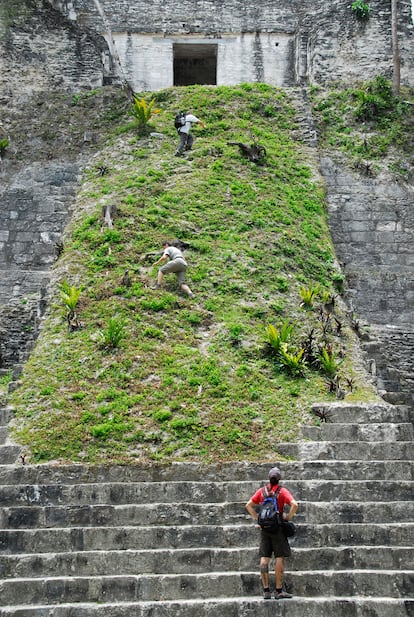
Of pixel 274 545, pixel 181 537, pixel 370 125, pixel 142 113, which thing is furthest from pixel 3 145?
pixel 274 545

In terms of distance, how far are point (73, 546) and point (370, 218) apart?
8.27 metres

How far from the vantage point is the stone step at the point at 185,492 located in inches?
251

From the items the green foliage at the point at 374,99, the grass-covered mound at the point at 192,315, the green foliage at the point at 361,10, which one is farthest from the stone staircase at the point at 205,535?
the green foliage at the point at 361,10

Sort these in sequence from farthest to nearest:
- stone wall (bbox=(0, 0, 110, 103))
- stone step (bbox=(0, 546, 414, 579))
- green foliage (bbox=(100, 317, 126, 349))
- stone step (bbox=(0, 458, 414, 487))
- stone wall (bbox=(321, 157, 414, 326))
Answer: stone wall (bbox=(0, 0, 110, 103)) → stone wall (bbox=(321, 157, 414, 326)) → green foliage (bbox=(100, 317, 126, 349)) → stone step (bbox=(0, 458, 414, 487)) → stone step (bbox=(0, 546, 414, 579))

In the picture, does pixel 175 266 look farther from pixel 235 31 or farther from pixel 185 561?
pixel 235 31

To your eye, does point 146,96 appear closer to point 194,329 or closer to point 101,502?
point 194,329

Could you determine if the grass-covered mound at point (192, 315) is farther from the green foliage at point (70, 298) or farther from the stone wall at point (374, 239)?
the stone wall at point (374, 239)

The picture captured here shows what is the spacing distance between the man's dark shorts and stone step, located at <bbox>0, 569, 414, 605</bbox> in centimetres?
32

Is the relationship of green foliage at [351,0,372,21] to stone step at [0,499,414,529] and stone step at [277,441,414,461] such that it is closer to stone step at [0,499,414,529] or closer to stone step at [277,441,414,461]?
stone step at [277,441,414,461]

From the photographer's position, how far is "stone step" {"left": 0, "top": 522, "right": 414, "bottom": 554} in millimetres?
5844

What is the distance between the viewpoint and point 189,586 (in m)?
5.42

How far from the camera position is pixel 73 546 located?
5871 millimetres

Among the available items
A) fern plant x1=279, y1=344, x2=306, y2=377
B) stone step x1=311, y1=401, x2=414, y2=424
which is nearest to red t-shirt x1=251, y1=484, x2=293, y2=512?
stone step x1=311, y1=401, x2=414, y2=424

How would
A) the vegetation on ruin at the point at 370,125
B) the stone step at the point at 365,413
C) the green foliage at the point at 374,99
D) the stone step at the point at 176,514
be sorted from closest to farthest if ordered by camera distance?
the stone step at the point at 176,514 < the stone step at the point at 365,413 < the vegetation on ruin at the point at 370,125 < the green foliage at the point at 374,99
